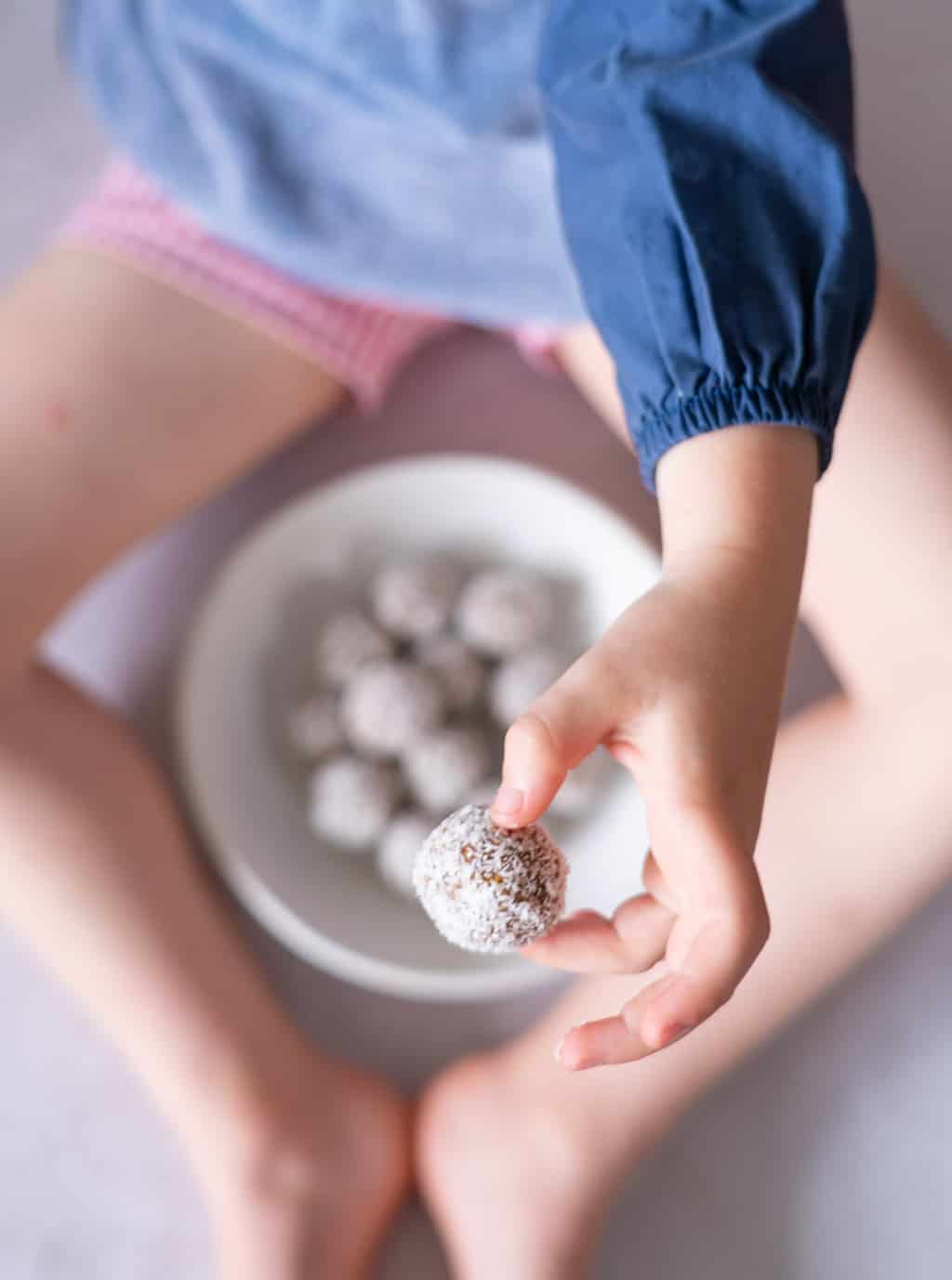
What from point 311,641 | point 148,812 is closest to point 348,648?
point 311,641

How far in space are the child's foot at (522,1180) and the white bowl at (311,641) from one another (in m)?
0.07

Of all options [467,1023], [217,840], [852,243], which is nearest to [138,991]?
[217,840]

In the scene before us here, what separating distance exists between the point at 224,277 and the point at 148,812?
0.30 meters

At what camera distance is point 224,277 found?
25.3 inches

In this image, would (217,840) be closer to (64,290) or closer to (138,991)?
(138,991)

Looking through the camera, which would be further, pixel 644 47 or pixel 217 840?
pixel 217 840

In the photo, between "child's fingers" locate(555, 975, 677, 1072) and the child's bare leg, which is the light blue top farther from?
"child's fingers" locate(555, 975, 677, 1072)

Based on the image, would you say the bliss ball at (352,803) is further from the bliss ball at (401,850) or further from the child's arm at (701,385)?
the child's arm at (701,385)

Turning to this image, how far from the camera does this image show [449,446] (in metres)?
0.82

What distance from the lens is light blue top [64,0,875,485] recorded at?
0.42 m

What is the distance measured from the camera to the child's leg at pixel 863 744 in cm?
58

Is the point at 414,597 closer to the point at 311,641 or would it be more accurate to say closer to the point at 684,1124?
the point at 311,641

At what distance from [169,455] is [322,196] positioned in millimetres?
157

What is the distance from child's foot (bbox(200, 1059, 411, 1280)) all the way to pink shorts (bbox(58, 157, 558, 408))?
41 centimetres
